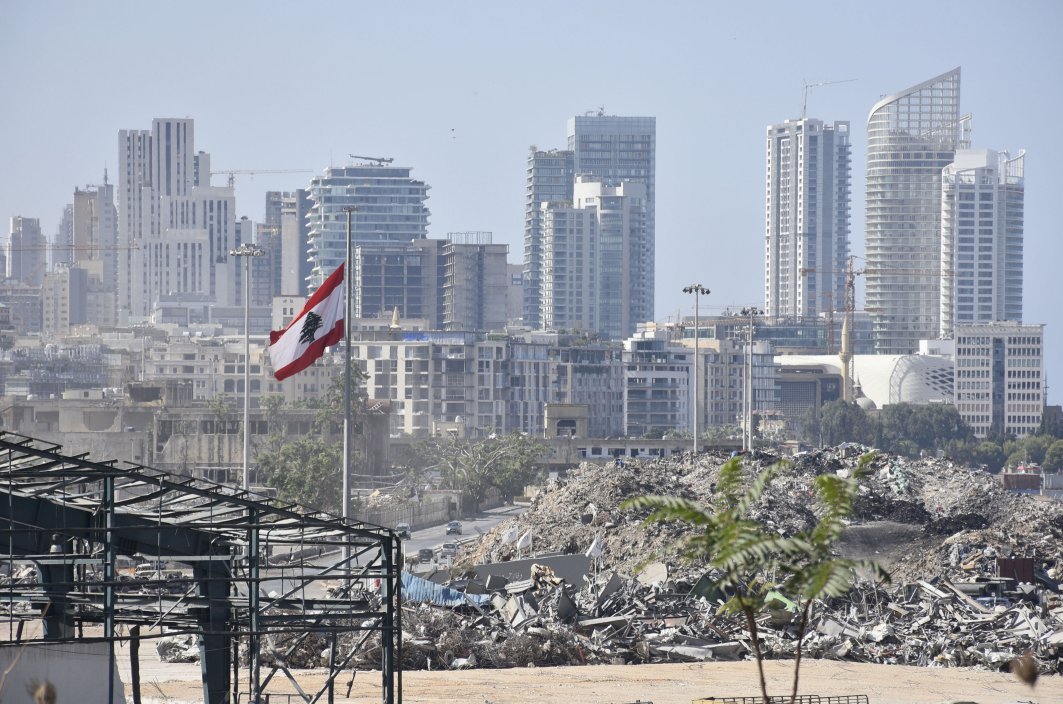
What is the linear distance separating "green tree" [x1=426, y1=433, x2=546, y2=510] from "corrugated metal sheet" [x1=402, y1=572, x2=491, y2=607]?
6452 cm

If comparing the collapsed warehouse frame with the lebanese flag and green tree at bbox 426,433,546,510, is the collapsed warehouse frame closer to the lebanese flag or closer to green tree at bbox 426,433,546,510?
the lebanese flag

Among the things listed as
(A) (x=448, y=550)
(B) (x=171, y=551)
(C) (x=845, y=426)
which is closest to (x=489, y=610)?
(B) (x=171, y=551)

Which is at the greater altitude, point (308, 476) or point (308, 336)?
point (308, 336)

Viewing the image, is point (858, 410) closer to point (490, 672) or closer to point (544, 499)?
point (544, 499)

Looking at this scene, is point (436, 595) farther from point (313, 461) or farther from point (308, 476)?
point (313, 461)

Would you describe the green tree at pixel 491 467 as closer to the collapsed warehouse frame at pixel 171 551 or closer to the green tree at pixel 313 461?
the green tree at pixel 313 461

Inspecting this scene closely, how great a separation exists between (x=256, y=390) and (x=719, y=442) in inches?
2387

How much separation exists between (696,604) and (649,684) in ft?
18.5

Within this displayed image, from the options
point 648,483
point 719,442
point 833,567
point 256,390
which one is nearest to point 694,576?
point 648,483

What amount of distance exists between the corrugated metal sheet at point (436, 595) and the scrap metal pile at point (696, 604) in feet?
0.43

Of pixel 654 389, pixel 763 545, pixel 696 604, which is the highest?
pixel 763 545

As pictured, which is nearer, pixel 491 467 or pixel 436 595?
pixel 436 595

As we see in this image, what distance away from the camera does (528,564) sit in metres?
42.9

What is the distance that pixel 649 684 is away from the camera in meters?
33.2
